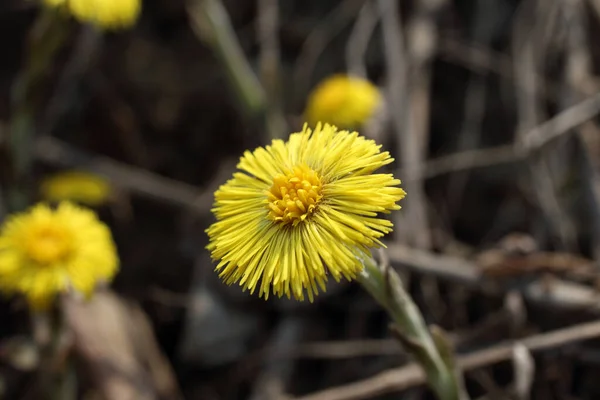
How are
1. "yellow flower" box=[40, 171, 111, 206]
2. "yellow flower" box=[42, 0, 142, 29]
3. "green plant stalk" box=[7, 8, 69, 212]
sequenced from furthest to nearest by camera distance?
"yellow flower" box=[40, 171, 111, 206]
"green plant stalk" box=[7, 8, 69, 212]
"yellow flower" box=[42, 0, 142, 29]

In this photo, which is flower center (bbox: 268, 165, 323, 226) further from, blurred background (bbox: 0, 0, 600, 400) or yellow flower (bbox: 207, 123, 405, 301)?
blurred background (bbox: 0, 0, 600, 400)

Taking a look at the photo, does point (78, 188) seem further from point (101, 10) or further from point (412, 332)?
point (412, 332)

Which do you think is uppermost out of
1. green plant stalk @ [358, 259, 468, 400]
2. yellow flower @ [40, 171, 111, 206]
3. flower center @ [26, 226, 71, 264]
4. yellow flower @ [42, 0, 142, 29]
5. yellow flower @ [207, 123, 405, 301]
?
yellow flower @ [42, 0, 142, 29]

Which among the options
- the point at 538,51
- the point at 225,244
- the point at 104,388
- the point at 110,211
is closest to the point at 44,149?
the point at 110,211

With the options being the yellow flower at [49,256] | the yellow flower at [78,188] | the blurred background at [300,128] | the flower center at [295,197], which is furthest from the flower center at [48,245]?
the flower center at [295,197]

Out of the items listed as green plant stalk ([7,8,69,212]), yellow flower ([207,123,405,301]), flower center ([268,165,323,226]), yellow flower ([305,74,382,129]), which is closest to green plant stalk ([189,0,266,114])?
yellow flower ([305,74,382,129])

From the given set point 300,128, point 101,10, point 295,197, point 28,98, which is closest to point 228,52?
point 300,128

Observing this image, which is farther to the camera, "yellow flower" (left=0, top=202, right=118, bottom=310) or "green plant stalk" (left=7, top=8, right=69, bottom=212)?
"green plant stalk" (left=7, top=8, right=69, bottom=212)
